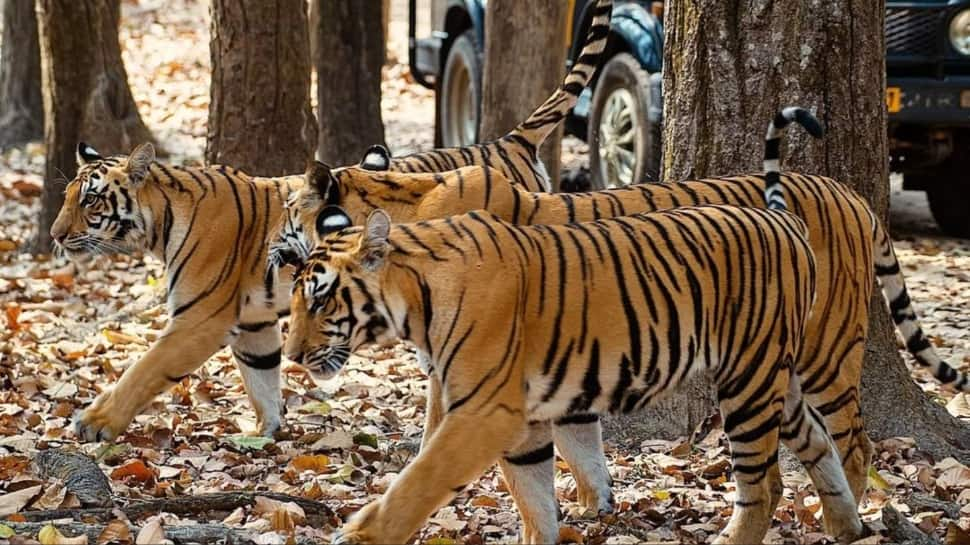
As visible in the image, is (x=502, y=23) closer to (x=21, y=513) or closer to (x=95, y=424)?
(x=95, y=424)

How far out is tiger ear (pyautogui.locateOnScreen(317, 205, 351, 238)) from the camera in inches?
170

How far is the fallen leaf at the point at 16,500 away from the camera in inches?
192

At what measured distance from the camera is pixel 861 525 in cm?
479

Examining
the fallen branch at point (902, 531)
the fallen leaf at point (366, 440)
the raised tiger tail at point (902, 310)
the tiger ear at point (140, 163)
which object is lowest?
the fallen leaf at point (366, 440)

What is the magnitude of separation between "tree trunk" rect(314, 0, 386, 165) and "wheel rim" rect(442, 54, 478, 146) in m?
1.33

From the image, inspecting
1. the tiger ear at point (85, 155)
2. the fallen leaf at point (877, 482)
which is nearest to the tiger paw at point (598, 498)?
the fallen leaf at point (877, 482)

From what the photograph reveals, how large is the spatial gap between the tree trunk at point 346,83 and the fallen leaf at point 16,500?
22.4 ft

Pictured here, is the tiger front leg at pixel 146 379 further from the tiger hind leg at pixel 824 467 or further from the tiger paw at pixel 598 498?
the tiger hind leg at pixel 824 467

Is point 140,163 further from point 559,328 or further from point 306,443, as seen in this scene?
point 559,328

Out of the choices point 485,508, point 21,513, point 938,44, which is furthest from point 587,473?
point 938,44

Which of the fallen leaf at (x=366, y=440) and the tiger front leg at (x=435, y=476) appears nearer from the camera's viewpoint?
the tiger front leg at (x=435, y=476)

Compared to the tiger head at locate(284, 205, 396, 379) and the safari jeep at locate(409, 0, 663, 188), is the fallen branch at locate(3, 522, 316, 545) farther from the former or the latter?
the safari jeep at locate(409, 0, 663, 188)

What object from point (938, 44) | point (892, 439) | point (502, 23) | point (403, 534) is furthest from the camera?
point (938, 44)

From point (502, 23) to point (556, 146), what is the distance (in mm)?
845
